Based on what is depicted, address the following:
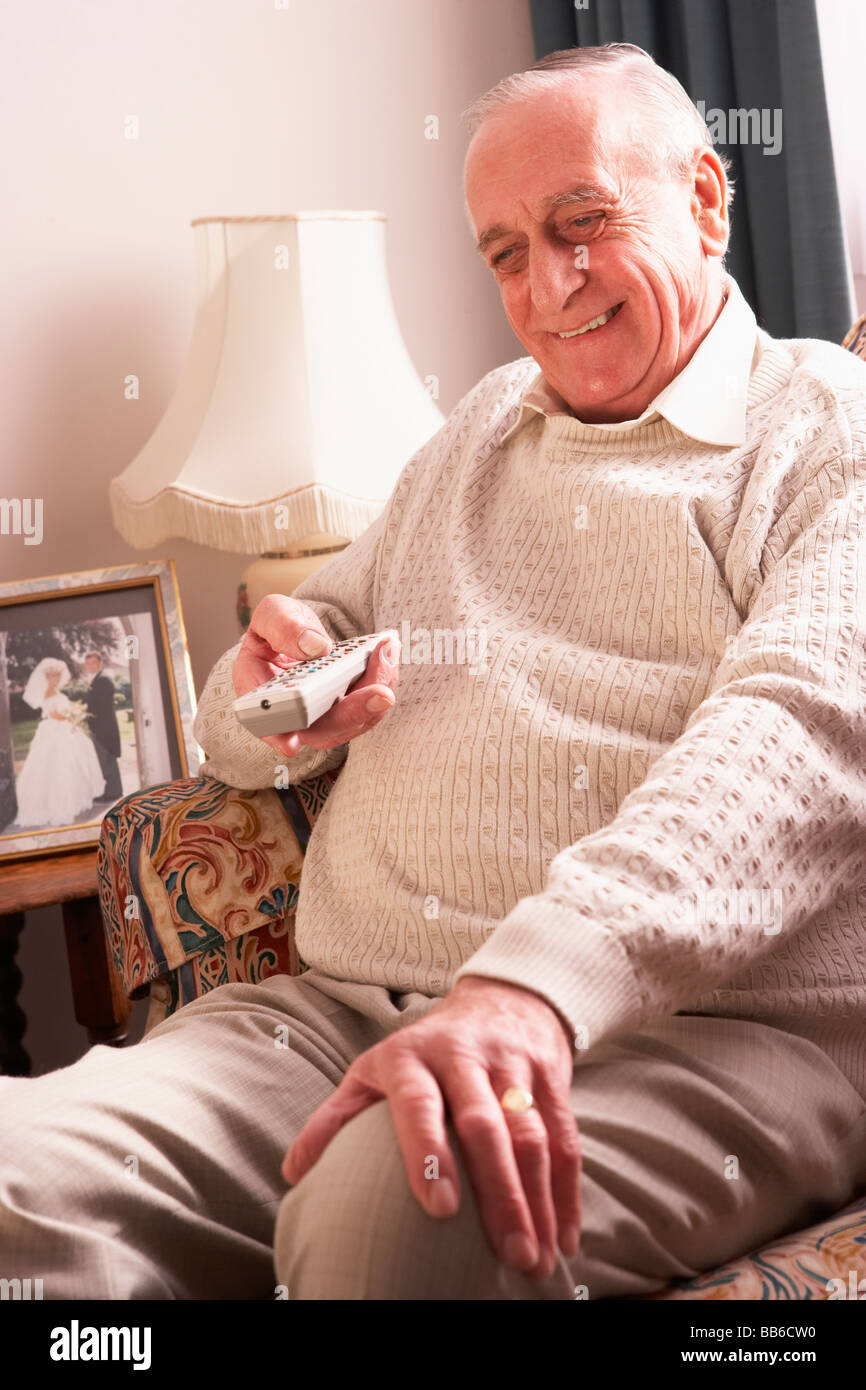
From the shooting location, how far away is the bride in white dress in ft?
5.65

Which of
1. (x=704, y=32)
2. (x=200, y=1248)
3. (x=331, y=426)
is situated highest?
(x=704, y=32)

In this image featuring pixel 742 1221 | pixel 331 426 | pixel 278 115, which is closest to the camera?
pixel 742 1221

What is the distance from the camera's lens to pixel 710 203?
1.16 meters

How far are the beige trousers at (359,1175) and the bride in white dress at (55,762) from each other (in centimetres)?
87

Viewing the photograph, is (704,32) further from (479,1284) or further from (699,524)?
(479,1284)

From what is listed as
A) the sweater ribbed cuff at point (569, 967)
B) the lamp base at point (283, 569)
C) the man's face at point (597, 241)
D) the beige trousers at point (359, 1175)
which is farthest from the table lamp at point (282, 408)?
the sweater ribbed cuff at point (569, 967)

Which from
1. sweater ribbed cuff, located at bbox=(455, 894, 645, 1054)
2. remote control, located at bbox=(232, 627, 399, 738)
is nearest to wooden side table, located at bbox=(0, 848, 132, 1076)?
remote control, located at bbox=(232, 627, 399, 738)

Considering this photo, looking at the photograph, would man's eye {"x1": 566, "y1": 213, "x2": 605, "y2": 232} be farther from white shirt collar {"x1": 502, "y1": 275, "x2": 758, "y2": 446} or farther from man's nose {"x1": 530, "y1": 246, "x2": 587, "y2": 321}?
white shirt collar {"x1": 502, "y1": 275, "x2": 758, "y2": 446}

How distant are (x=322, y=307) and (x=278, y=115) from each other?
543 mm

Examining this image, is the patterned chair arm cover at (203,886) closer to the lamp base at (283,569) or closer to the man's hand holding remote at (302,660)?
the man's hand holding remote at (302,660)

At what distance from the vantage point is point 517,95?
1096mm

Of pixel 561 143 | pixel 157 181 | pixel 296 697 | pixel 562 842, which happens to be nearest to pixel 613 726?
pixel 562 842

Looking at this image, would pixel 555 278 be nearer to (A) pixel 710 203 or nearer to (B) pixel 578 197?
(B) pixel 578 197
